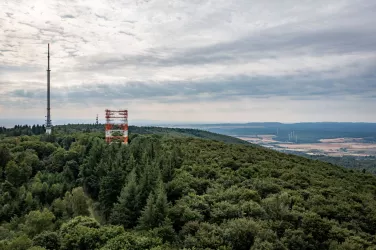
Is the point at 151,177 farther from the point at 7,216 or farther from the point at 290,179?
the point at 7,216

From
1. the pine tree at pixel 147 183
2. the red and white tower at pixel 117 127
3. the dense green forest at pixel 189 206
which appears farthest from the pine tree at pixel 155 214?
the red and white tower at pixel 117 127

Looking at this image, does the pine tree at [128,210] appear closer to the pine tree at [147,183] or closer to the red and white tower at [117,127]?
the pine tree at [147,183]

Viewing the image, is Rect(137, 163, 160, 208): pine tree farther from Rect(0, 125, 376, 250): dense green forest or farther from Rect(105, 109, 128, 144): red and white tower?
Rect(105, 109, 128, 144): red and white tower

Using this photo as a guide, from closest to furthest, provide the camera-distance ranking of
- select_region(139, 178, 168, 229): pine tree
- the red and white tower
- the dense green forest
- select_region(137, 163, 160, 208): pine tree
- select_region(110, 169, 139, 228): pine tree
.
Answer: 1. the dense green forest
2. select_region(139, 178, 168, 229): pine tree
3. select_region(110, 169, 139, 228): pine tree
4. select_region(137, 163, 160, 208): pine tree
5. the red and white tower

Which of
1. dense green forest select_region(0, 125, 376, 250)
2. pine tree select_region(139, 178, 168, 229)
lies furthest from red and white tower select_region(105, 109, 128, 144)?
pine tree select_region(139, 178, 168, 229)

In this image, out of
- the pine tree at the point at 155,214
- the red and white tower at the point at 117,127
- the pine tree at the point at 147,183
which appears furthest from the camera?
the red and white tower at the point at 117,127

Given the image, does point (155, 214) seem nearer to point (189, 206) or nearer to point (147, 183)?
point (189, 206)

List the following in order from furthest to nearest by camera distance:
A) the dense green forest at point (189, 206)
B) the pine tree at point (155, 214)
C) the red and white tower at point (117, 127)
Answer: the red and white tower at point (117, 127), the pine tree at point (155, 214), the dense green forest at point (189, 206)

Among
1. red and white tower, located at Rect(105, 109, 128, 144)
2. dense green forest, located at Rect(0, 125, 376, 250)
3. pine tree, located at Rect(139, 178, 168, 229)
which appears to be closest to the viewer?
dense green forest, located at Rect(0, 125, 376, 250)
